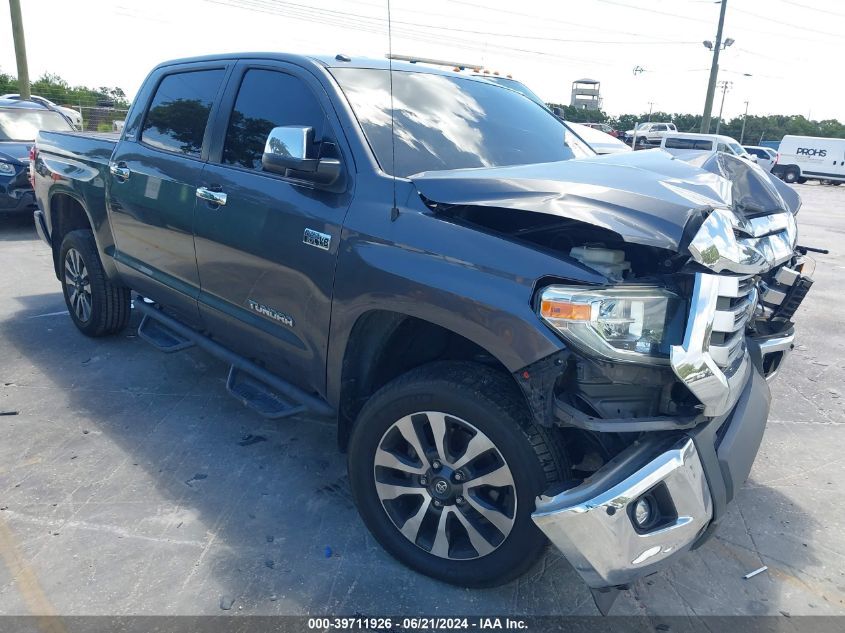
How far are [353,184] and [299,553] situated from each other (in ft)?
5.15

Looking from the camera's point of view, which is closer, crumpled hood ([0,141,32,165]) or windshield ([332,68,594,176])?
windshield ([332,68,594,176])

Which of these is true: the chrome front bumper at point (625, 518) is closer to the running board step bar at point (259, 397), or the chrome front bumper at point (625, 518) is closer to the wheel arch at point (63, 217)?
the running board step bar at point (259, 397)

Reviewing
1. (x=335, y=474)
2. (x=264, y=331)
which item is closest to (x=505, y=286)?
(x=264, y=331)

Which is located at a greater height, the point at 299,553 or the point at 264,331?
the point at 264,331

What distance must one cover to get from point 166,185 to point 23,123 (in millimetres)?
8825

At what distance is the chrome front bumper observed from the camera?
1924mm

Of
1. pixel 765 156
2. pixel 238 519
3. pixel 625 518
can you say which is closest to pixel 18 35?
pixel 238 519

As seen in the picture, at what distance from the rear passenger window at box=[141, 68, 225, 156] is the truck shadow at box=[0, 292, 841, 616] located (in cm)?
160

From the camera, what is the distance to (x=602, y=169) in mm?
2664

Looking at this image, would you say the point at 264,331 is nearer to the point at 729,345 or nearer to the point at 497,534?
the point at 497,534

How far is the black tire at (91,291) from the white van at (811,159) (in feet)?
111

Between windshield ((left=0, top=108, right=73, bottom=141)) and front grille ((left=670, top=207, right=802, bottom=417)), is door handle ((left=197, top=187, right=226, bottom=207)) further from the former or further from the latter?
windshield ((left=0, top=108, right=73, bottom=141))

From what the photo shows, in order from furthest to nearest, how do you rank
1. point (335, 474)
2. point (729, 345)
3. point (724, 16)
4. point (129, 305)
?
point (724, 16), point (129, 305), point (335, 474), point (729, 345)

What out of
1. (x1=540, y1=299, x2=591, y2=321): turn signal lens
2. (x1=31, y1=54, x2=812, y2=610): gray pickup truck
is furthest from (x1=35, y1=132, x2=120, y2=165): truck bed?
(x1=540, y1=299, x2=591, y2=321): turn signal lens
